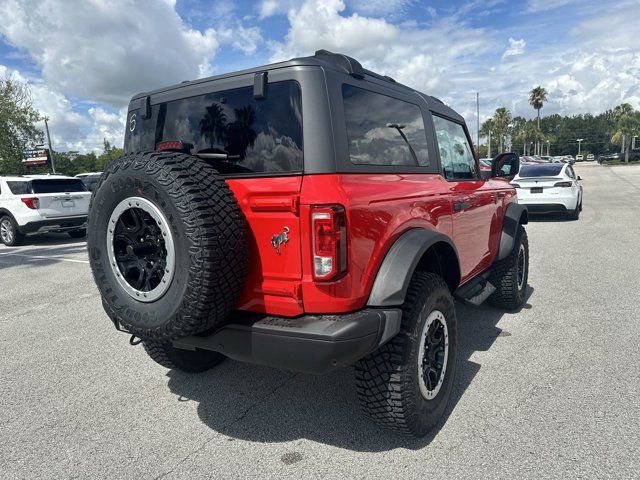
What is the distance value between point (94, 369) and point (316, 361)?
8.10 feet

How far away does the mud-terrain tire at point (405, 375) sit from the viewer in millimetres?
2480

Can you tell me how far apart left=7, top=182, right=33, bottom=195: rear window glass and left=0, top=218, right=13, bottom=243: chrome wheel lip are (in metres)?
0.79

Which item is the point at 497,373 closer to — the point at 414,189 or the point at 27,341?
the point at 414,189

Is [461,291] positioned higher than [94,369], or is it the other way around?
[461,291]

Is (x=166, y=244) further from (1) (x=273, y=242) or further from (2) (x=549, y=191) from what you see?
(2) (x=549, y=191)

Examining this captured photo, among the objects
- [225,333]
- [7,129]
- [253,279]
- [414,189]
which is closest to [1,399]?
[225,333]

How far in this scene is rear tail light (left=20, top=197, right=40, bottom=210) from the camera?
411 inches

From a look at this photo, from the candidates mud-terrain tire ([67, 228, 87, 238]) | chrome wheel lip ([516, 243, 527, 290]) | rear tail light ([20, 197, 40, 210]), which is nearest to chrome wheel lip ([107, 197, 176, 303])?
→ chrome wheel lip ([516, 243, 527, 290])

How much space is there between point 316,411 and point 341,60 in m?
2.13

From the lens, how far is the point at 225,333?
94.5 inches

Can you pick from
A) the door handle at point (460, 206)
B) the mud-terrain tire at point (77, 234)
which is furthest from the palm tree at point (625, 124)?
the door handle at point (460, 206)

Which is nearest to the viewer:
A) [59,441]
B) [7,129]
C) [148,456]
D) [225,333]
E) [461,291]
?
[225,333]

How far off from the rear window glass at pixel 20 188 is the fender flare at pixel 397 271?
10.7 m

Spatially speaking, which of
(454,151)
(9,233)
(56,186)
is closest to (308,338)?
(454,151)
